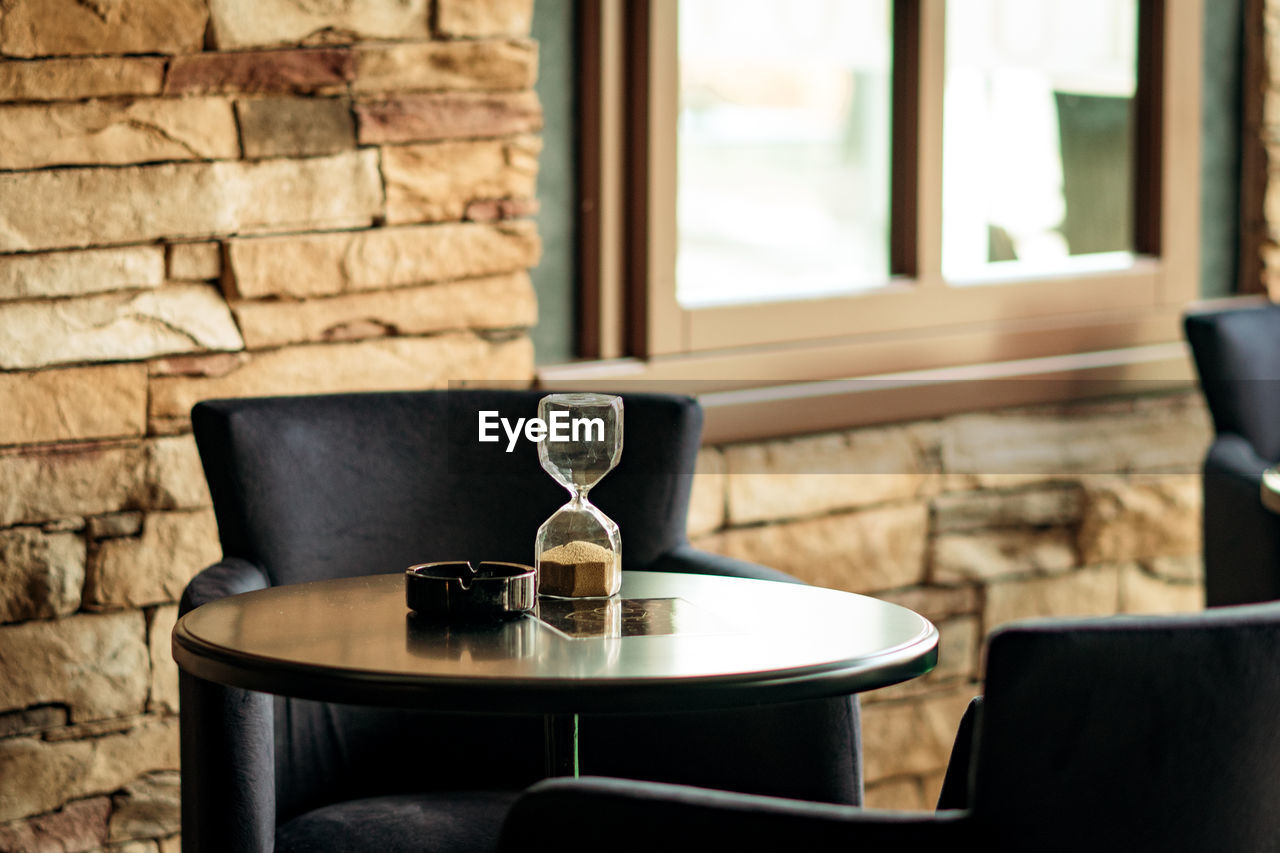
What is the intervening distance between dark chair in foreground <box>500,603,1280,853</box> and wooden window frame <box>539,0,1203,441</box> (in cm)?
161

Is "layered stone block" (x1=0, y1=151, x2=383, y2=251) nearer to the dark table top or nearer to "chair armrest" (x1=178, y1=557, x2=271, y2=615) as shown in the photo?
"chair armrest" (x1=178, y1=557, x2=271, y2=615)

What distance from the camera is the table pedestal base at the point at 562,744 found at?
1.69m

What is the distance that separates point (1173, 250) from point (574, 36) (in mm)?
1505

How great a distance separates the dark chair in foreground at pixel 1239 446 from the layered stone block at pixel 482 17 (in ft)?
4.49

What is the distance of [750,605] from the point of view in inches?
64.1

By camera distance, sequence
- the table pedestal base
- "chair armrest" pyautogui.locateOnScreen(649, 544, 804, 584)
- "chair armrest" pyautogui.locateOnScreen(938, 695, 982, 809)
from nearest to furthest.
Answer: "chair armrest" pyautogui.locateOnScreen(938, 695, 982, 809) → the table pedestal base → "chair armrest" pyautogui.locateOnScreen(649, 544, 804, 584)

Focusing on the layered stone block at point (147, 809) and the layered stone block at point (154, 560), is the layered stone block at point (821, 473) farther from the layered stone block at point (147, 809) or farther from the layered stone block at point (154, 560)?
the layered stone block at point (147, 809)

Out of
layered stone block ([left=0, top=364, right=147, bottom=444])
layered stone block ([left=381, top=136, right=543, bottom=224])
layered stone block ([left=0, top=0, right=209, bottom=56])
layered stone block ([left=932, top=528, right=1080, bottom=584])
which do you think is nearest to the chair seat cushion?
layered stone block ([left=0, top=364, right=147, bottom=444])

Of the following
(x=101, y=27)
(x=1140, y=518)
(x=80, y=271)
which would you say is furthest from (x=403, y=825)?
(x=1140, y=518)

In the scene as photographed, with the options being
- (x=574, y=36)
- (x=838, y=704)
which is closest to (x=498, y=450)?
(x=838, y=704)

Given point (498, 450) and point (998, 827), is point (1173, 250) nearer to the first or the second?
point (498, 450)

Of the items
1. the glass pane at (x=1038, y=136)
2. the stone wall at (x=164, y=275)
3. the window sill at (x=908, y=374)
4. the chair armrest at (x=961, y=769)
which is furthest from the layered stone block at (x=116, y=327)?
the glass pane at (x=1038, y=136)

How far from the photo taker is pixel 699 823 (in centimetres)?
102

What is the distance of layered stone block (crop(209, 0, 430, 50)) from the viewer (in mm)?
2232
